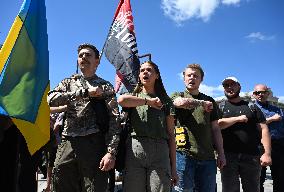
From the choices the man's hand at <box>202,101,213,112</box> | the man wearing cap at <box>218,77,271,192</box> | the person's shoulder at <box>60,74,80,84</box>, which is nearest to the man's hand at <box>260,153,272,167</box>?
the man wearing cap at <box>218,77,271,192</box>

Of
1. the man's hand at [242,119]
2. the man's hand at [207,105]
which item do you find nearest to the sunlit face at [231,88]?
the man's hand at [242,119]

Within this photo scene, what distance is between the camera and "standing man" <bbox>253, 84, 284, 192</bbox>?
6.21 m

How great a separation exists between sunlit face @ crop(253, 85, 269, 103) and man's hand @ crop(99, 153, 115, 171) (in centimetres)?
373

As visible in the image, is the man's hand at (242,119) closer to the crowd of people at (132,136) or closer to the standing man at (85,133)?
the crowd of people at (132,136)

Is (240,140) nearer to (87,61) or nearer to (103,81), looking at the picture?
(103,81)

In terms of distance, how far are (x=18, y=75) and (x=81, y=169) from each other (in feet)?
3.79

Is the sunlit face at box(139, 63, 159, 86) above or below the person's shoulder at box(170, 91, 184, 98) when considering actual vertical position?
above

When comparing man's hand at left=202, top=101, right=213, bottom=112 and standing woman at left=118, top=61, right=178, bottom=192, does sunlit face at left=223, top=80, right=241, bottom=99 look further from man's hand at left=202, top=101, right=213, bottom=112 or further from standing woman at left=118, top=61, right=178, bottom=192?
standing woman at left=118, top=61, right=178, bottom=192

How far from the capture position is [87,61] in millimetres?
3943

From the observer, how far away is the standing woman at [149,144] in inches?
144

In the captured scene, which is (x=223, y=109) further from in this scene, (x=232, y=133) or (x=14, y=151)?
(x=14, y=151)

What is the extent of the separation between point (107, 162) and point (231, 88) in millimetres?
2646

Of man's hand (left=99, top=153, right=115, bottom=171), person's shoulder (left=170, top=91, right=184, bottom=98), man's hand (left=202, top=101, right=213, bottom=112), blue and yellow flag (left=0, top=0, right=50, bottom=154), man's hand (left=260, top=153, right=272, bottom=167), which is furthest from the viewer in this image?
man's hand (left=260, top=153, right=272, bottom=167)

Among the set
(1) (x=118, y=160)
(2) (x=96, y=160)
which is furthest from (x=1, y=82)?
(1) (x=118, y=160)
